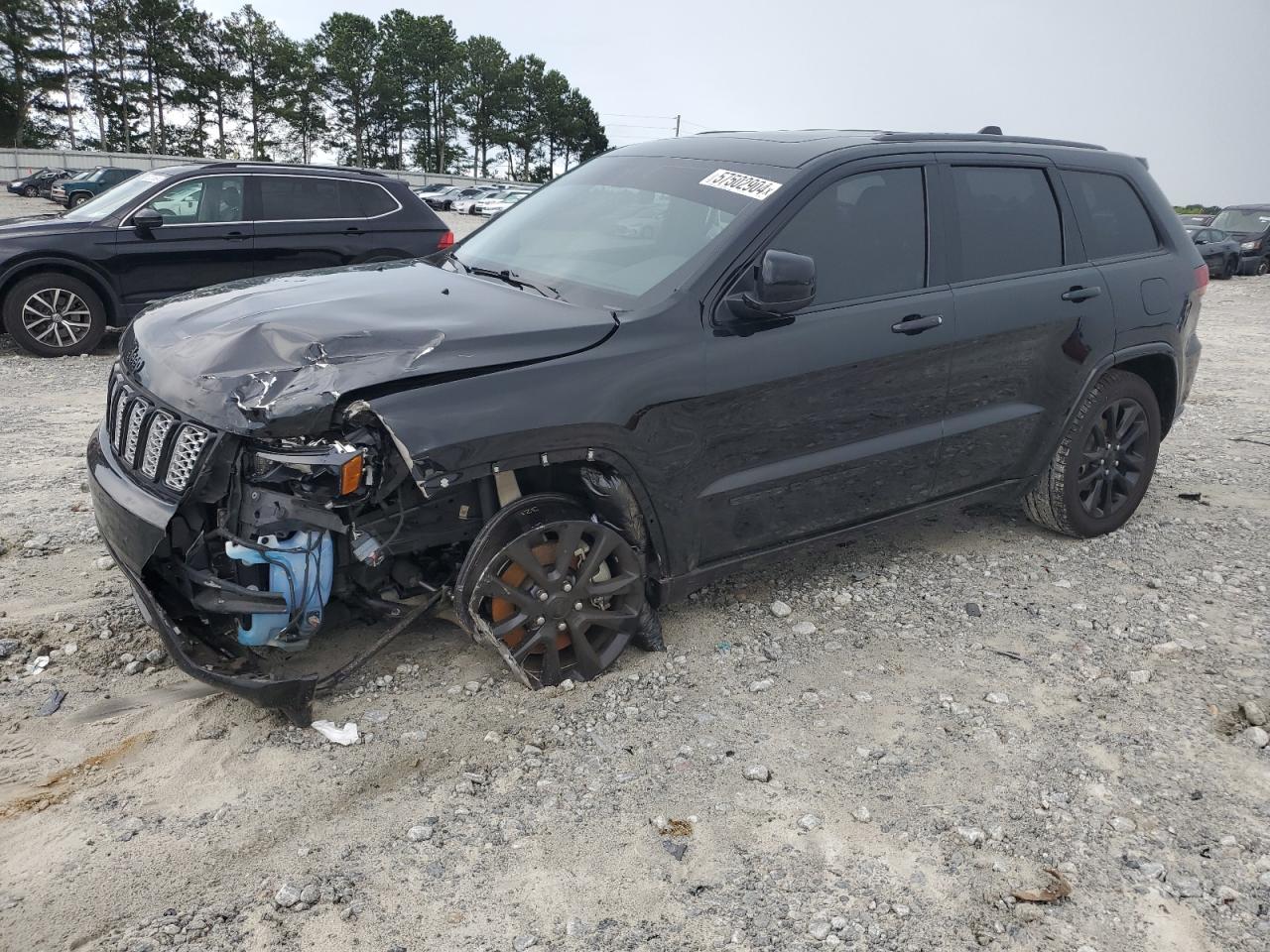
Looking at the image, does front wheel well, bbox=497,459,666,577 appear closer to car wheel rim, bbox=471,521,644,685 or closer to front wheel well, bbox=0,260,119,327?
car wheel rim, bbox=471,521,644,685

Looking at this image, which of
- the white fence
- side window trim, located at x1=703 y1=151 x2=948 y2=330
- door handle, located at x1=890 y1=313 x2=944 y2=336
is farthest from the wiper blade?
the white fence

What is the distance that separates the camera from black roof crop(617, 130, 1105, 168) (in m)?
3.93

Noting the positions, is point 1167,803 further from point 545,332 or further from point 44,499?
point 44,499

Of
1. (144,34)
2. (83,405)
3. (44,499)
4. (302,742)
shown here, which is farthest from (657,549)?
(144,34)

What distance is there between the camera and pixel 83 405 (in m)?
7.10

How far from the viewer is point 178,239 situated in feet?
28.8

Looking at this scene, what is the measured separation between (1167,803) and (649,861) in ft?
5.35

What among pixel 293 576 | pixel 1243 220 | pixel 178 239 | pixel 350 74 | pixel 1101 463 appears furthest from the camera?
pixel 350 74

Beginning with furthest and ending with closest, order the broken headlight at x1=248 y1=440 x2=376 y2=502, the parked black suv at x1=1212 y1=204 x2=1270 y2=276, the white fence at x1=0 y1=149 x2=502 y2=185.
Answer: the white fence at x1=0 y1=149 x2=502 y2=185, the parked black suv at x1=1212 y1=204 x2=1270 y2=276, the broken headlight at x1=248 y1=440 x2=376 y2=502

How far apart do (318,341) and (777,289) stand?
1517 mm

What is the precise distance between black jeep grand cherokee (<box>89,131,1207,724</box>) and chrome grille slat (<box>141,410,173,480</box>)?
0.01 metres

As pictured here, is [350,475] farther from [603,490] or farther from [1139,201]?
[1139,201]

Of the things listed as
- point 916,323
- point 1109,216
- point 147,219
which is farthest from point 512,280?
point 147,219

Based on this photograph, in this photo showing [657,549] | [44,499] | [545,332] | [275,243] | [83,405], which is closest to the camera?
[545,332]
